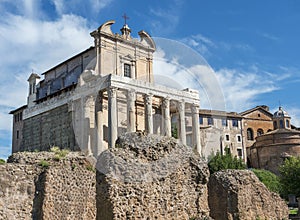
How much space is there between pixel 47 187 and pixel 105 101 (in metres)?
27.0

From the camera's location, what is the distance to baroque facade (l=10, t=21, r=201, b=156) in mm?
34812

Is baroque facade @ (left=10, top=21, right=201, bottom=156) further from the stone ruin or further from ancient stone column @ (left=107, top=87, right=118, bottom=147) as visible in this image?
the stone ruin

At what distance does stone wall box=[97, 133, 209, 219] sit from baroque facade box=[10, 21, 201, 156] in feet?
70.0

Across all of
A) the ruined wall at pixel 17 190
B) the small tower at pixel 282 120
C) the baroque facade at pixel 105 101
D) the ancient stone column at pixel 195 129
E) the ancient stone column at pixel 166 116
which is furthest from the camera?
the small tower at pixel 282 120

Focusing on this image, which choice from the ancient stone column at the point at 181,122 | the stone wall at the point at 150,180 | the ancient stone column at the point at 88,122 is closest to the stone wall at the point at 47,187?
the stone wall at the point at 150,180

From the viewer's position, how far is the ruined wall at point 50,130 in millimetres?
37719

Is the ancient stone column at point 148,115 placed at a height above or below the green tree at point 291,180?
above

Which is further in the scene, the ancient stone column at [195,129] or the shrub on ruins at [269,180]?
the shrub on ruins at [269,180]

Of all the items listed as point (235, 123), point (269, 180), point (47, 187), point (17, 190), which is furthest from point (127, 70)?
point (17, 190)

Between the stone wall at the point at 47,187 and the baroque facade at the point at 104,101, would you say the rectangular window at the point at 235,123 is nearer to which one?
the baroque facade at the point at 104,101

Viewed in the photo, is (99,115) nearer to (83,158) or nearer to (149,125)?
(149,125)

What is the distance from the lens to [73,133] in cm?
3694

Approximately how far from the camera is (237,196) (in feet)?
44.2

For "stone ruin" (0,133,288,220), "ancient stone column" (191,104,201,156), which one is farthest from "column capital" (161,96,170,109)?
"stone ruin" (0,133,288,220)
